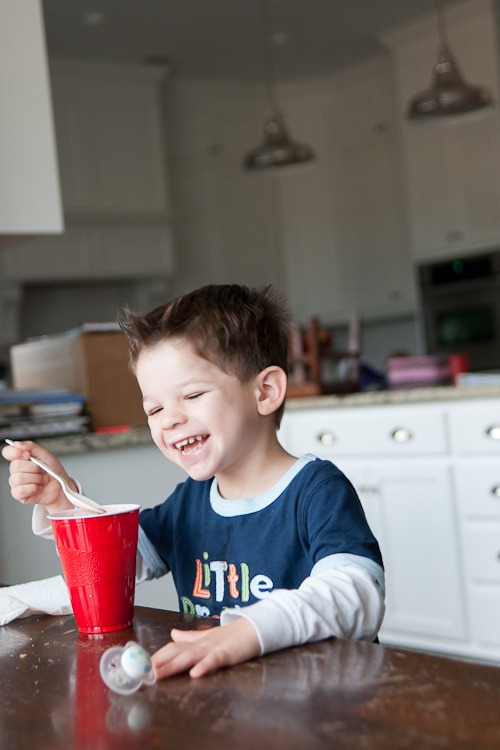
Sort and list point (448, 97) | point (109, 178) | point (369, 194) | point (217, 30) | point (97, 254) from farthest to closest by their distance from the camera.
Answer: point (369, 194) < point (109, 178) < point (97, 254) < point (217, 30) < point (448, 97)

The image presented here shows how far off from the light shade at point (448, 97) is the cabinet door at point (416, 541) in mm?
1406

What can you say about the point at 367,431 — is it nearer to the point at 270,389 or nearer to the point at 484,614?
the point at 484,614

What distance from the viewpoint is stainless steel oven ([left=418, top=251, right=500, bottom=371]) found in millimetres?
5184

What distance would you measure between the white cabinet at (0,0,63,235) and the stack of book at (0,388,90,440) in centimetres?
34

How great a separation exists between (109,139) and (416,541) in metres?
3.40

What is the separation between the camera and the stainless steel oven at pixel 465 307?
518cm

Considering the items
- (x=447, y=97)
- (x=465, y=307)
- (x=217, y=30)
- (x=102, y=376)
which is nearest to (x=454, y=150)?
(x=465, y=307)

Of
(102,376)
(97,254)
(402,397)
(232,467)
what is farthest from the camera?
(97,254)

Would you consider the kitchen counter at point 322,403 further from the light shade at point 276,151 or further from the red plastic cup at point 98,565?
the light shade at point 276,151

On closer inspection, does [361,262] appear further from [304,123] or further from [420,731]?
[420,731]

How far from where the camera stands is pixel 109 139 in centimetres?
541

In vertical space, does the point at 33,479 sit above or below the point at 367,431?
above

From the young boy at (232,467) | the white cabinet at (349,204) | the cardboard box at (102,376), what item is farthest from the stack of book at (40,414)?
the white cabinet at (349,204)

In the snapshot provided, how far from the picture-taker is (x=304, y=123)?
6281mm
